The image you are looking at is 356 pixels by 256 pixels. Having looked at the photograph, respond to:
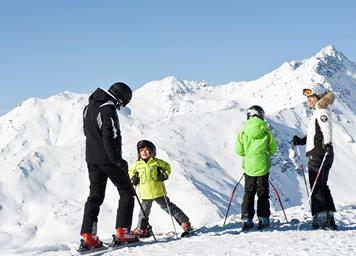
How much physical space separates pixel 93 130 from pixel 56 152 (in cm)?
15102

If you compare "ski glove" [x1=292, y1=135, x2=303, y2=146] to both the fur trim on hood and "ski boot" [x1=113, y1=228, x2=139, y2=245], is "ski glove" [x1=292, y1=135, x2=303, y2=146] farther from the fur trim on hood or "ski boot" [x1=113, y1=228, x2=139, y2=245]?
"ski boot" [x1=113, y1=228, x2=139, y2=245]

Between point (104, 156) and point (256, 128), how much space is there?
109 inches

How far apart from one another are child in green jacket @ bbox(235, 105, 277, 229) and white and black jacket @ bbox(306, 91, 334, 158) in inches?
25.4

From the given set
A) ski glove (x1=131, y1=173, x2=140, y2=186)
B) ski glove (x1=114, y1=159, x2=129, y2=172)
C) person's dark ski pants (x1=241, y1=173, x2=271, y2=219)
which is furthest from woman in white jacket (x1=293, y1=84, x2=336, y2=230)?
ski glove (x1=114, y1=159, x2=129, y2=172)

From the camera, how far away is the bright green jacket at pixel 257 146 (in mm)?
9992

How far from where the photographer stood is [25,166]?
146 m

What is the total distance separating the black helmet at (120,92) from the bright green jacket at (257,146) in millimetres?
2352

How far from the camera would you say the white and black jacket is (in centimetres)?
966

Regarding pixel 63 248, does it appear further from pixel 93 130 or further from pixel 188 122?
pixel 188 122

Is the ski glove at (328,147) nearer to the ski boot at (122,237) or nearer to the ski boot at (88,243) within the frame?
the ski boot at (122,237)

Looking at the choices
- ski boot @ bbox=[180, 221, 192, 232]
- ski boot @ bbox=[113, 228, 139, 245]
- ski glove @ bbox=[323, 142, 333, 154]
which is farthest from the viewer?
ski boot @ bbox=[180, 221, 192, 232]

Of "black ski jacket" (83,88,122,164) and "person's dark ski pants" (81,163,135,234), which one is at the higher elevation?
"black ski jacket" (83,88,122,164)

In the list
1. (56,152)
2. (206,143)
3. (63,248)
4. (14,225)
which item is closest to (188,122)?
(206,143)

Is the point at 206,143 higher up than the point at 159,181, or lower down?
higher up
